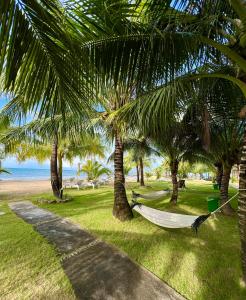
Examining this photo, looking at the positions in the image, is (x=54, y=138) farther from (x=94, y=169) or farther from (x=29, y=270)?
(x=94, y=169)

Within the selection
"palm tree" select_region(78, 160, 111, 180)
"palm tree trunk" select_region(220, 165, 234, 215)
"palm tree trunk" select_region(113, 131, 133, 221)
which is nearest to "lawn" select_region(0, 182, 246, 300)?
"palm tree trunk" select_region(113, 131, 133, 221)

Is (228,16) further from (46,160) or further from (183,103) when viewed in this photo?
(46,160)

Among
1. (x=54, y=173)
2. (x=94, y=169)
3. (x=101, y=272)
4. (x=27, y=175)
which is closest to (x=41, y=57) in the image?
(x=101, y=272)

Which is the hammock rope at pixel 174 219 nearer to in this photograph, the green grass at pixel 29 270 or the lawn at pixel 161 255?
the lawn at pixel 161 255

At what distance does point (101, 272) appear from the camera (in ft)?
10.5

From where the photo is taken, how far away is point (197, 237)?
457 cm

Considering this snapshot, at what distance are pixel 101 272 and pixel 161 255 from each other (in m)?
1.19

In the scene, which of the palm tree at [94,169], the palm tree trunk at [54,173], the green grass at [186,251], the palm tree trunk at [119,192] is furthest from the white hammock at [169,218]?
the palm tree at [94,169]

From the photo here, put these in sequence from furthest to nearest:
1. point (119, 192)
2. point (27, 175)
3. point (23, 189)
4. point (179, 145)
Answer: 1. point (27, 175)
2. point (23, 189)
3. point (179, 145)
4. point (119, 192)

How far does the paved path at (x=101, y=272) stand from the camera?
8.93 ft

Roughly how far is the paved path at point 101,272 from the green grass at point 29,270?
0.17 metres

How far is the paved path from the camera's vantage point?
8.93ft

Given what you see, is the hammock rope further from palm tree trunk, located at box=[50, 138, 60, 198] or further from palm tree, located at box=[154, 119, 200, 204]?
palm tree trunk, located at box=[50, 138, 60, 198]

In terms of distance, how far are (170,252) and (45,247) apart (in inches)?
95.1
